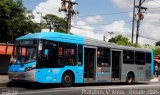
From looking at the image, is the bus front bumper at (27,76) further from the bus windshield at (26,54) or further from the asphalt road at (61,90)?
the bus windshield at (26,54)

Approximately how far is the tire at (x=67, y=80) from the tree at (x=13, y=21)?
23.4 meters

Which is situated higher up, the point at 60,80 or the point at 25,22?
the point at 25,22

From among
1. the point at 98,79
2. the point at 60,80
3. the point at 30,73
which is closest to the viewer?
the point at 30,73

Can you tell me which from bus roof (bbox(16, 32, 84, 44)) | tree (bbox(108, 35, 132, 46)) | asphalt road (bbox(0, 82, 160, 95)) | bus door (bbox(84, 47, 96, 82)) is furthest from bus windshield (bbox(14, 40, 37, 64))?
tree (bbox(108, 35, 132, 46))

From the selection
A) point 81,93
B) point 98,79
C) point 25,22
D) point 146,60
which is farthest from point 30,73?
point 25,22

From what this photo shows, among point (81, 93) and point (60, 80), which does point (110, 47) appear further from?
point (81, 93)

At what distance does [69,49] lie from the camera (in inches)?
886

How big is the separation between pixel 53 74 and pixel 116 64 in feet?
22.1

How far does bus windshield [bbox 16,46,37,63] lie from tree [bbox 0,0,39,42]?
23.9 m

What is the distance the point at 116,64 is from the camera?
2669 cm

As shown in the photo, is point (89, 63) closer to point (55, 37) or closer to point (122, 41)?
point (55, 37)

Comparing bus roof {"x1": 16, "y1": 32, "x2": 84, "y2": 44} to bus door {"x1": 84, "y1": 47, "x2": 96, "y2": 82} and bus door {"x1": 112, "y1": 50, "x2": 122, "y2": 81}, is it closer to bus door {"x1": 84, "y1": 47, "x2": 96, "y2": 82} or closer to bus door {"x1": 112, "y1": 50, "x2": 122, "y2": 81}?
bus door {"x1": 84, "y1": 47, "x2": 96, "y2": 82}

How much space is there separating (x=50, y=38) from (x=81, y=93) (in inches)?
179

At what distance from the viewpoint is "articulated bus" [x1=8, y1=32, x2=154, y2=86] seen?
20469mm
